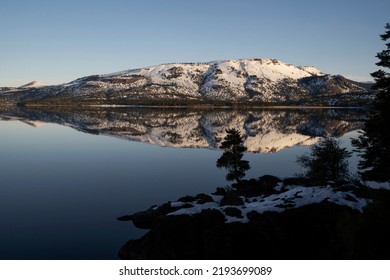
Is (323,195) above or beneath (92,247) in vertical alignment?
above

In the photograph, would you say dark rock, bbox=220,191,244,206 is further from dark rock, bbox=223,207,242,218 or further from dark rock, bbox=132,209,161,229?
dark rock, bbox=132,209,161,229

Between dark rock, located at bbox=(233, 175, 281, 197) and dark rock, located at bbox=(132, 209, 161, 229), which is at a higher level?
dark rock, located at bbox=(233, 175, 281, 197)

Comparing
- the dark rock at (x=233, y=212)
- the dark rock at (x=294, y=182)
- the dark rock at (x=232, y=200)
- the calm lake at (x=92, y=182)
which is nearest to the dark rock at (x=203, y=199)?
the dark rock at (x=232, y=200)

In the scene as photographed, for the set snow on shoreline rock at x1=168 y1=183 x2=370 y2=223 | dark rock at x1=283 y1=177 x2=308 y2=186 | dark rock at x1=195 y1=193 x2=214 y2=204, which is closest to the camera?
snow on shoreline rock at x1=168 y1=183 x2=370 y2=223

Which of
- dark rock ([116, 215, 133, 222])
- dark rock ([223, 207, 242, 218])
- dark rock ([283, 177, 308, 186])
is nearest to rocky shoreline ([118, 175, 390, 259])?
dark rock ([223, 207, 242, 218])

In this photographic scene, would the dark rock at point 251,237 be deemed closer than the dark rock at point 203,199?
Yes

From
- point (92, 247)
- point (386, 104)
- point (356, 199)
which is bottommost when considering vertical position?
point (92, 247)

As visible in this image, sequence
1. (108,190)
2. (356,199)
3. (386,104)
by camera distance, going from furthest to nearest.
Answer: (108,190), (386,104), (356,199)

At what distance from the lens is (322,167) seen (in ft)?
153

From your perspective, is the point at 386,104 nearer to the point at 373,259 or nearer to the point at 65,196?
the point at 373,259

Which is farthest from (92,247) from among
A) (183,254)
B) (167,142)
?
(167,142)

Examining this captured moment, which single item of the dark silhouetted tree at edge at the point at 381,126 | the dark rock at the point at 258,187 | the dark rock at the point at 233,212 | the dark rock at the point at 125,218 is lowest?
the dark rock at the point at 125,218

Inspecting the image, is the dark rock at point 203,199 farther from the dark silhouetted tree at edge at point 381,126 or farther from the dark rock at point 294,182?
the dark silhouetted tree at edge at point 381,126
